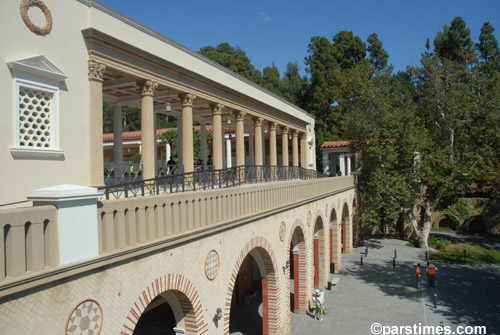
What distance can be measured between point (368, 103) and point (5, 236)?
29703mm

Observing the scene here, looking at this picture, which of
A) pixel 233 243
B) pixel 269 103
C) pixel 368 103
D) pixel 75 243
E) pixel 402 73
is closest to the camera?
pixel 75 243

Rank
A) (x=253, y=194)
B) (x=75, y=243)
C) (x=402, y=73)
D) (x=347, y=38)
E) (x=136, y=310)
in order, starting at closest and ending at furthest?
(x=75, y=243) → (x=136, y=310) → (x=253, y=194) → (x=347, y=38) → (x=402, y=73)

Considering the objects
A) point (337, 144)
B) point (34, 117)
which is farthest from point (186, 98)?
point (337, 144)

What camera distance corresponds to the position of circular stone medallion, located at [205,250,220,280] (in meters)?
7.95

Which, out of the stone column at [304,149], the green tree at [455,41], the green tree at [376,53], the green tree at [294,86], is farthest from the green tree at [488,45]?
the stone column at [304,149]

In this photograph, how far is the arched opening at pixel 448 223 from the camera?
33731mm

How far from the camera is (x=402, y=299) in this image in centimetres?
1706

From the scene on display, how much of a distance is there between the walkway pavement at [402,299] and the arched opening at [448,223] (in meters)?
11.8

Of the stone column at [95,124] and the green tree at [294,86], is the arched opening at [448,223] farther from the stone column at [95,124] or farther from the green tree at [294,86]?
the stone column at [95,124]

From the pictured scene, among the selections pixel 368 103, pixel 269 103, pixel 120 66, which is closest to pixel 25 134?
pixel 120 66

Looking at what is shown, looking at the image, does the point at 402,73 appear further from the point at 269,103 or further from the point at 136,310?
the point at 136,310

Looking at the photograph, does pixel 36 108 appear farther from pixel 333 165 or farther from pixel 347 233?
pixel 333 165

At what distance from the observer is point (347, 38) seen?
50875mm
